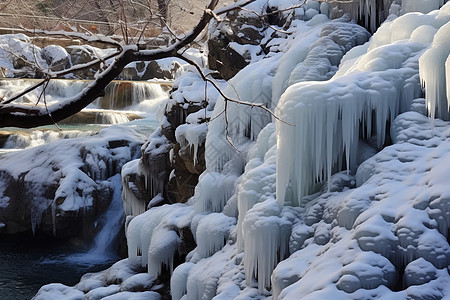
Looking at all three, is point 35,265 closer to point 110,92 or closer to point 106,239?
point 106,239

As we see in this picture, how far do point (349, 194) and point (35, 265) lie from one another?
27.8 feet

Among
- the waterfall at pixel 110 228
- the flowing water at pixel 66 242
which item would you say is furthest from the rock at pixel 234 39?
the flowing water at pixel 66 242

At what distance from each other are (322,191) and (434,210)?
4.81ft

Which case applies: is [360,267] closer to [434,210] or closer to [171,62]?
[434,210]

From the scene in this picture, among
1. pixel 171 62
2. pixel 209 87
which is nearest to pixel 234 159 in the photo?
pixel 209 87

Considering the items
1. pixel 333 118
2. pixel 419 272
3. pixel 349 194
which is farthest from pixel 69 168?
pixel 419 272

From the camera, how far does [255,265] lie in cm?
545

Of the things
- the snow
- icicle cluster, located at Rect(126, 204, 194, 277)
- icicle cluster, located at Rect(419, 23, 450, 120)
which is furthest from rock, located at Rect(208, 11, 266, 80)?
icicle cluster, located at Rect(419, 23, 450, 120)

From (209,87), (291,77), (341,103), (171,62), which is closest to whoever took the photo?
(341,103)

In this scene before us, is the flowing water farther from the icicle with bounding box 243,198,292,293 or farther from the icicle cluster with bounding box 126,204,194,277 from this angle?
the icicle with bounding box 243,198,292,293

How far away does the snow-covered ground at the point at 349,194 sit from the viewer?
4.04 metres

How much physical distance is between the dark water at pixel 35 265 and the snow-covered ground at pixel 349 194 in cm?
→ 324

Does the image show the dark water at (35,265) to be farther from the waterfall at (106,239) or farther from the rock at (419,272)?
the rock at (419,272)

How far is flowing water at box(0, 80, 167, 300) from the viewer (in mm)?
10898
